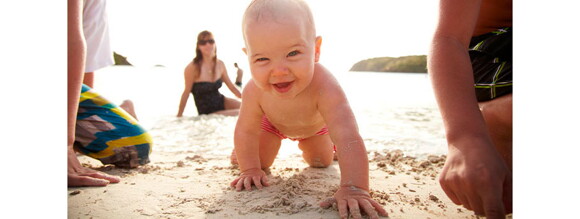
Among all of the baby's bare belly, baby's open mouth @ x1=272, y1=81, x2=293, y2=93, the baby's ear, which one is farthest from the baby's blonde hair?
the baby's bare belly

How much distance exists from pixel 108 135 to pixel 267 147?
1.06m

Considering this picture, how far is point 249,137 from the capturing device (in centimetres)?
227

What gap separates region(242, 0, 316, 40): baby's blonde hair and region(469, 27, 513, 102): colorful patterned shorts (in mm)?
786

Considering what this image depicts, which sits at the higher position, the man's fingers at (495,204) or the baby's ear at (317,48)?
the baby's ear at (317,48)

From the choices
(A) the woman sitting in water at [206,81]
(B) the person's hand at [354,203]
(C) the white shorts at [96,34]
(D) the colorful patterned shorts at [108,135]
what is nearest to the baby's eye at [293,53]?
(B) the person's hand at [354,203]

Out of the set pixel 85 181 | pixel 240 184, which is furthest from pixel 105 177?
pixel 240 184

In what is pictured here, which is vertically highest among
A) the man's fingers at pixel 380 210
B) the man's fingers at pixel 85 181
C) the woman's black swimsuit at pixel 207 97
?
the man's fingers at pixel 85 181

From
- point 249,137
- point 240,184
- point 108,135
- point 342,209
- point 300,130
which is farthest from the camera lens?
point 108,135

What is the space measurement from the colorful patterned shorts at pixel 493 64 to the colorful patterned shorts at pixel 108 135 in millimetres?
2086

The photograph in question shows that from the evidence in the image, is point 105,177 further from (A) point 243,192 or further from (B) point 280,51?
(B) point 280,51

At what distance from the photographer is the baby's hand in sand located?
2037 millimetres

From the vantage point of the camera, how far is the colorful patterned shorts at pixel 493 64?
66.0 inches

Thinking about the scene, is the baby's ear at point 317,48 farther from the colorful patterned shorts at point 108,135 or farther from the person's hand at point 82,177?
the colorful patterned shorts at point 108,135
